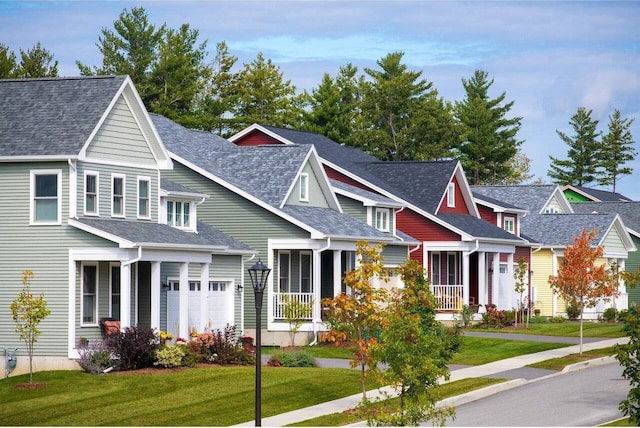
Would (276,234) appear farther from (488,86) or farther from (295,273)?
(488,86)

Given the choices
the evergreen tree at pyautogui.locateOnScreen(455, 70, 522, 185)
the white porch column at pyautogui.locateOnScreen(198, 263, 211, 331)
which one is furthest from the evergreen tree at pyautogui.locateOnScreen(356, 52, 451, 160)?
the white porch column at pyautogui.locateOnScreen(198, 263, 211, 331)

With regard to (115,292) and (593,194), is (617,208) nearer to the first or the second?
(593,194)

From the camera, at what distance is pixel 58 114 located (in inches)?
1585

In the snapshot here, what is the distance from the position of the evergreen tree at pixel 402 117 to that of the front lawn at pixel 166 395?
65.2 meters

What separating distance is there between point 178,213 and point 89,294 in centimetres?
640

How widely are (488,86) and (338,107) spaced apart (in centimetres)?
2429

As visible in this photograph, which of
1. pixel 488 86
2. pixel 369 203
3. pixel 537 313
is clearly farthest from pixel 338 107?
pixel 369 203

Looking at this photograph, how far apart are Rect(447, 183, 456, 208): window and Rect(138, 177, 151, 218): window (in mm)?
24299

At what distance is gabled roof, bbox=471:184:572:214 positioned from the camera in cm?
7644

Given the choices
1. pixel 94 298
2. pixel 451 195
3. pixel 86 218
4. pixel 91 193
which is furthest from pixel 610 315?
pixel 86 218

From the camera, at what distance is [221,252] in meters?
44.3

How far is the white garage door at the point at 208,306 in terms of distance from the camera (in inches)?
1670

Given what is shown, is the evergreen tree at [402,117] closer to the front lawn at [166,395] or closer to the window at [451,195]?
the window at [451,195]

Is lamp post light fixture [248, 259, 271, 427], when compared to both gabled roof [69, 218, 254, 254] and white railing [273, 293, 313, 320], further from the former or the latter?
white railing [273, 293, 313, 320]
